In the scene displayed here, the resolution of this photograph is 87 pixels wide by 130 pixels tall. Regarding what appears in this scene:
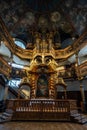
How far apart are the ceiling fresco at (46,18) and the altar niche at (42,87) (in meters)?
7.02

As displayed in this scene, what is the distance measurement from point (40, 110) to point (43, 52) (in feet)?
31.7

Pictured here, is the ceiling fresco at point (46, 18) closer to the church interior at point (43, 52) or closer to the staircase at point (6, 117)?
the church interior at point (43, 52)

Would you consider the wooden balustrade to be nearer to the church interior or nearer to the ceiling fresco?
the church interior

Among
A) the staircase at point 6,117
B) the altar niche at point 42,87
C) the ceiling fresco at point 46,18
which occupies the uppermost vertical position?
the ceiling fresco at point 46,18

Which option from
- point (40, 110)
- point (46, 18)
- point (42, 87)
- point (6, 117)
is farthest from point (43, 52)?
point (6, 117)

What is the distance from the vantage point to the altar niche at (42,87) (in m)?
13.9

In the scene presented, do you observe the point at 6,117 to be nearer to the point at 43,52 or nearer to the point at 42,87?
the point at 42,87

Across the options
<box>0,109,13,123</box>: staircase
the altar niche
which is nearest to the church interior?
the altar niche

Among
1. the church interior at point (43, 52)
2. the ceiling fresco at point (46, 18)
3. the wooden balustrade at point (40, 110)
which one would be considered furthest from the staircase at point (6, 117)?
the ceiling fresco at point (46, 18)

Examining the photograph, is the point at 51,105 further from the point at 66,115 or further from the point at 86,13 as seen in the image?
the point at 86,13

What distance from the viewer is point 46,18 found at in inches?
786

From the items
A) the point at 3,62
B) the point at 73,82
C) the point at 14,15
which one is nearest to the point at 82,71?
the point at 73,82

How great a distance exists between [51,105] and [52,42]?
38.0 feet

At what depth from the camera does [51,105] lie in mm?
8844
